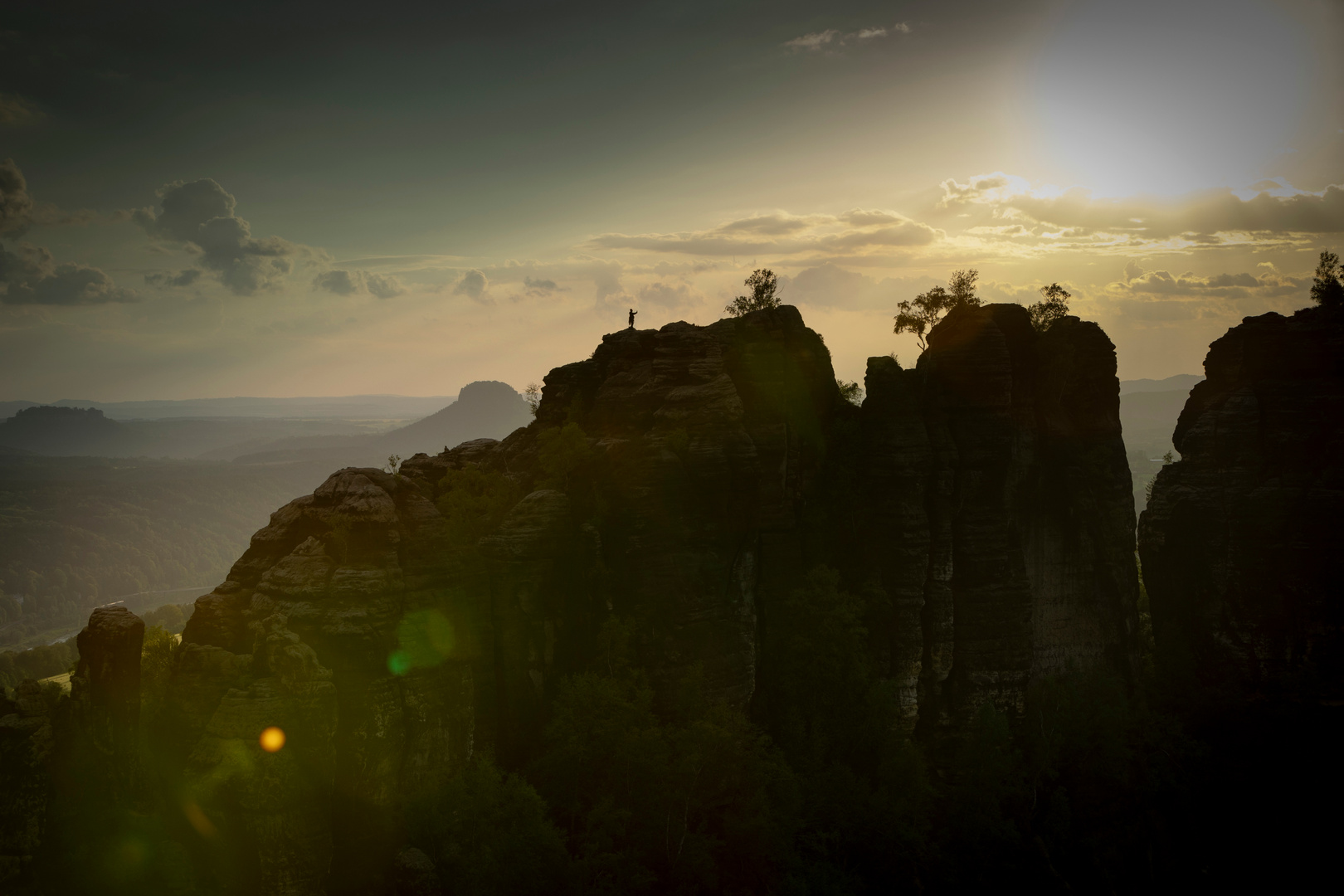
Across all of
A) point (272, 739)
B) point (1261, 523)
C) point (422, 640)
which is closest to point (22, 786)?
point (272, 739)

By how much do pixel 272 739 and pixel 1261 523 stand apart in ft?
233

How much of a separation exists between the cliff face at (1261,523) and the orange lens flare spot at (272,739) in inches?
2613

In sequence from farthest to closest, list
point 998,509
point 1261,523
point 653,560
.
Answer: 1. point 1261,523
2. point 998,509
3. point 653,560

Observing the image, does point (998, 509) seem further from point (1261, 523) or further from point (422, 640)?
point (422, 640)

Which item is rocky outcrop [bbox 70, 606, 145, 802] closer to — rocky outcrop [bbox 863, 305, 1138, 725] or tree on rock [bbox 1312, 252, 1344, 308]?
rocky outcrop [bbox 863, 305, 1138, 725]

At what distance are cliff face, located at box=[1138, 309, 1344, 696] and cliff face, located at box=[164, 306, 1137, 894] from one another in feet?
17.2

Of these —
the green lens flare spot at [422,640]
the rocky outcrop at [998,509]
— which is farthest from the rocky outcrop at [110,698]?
the rocky outcrop at [998,509]

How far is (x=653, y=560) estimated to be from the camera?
48.7 m

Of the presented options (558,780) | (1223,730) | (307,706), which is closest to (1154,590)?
(1223,730)

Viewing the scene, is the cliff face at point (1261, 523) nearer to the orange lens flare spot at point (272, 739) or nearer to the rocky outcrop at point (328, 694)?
the rocky outcrop at point (328, 694)

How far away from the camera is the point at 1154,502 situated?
2625 inches

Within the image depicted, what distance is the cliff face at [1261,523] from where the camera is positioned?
58.8 metres

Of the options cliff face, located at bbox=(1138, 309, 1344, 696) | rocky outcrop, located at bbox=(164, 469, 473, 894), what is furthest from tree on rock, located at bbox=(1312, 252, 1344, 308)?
rocky outcrop, located at bbox=(164, 469, 473, 894)

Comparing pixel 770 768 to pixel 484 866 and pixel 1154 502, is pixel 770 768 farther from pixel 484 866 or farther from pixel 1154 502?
pixel 1154 502
